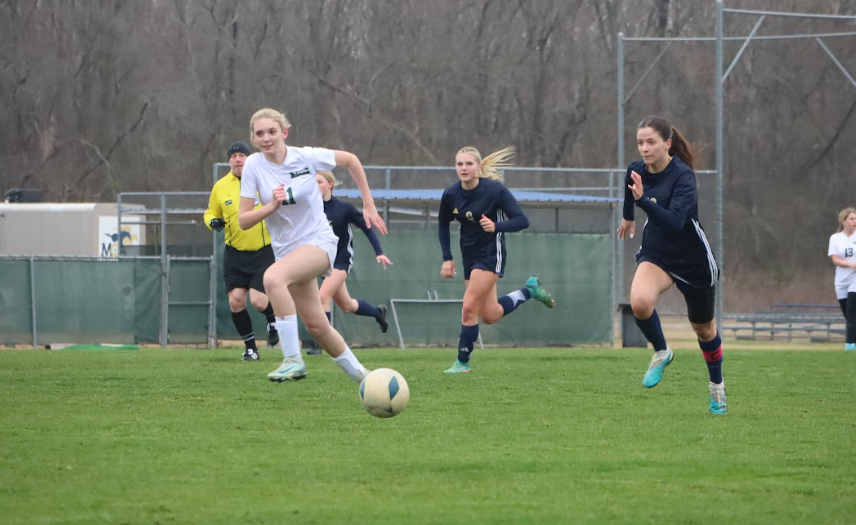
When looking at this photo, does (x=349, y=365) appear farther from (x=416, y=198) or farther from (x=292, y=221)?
(x=416, y=198)

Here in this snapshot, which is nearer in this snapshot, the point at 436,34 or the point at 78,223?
the point at 78,223

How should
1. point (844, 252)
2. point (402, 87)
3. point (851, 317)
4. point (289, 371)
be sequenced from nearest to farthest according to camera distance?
point (289, 371), point (851, 317), point (844, 252), point (402, 87)

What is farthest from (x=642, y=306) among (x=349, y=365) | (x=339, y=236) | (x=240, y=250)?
(x=240, y=250)

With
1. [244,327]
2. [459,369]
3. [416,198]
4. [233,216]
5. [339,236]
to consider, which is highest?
[416,198]

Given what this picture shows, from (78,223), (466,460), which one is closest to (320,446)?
(466,460)

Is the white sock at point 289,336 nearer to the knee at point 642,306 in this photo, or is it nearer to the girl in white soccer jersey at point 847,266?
the knee at point 642,306

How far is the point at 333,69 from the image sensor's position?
1506 inches

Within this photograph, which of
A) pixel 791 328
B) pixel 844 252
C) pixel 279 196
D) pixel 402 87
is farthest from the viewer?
pixel 402 87

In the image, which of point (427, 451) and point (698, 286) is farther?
point (698, 286)

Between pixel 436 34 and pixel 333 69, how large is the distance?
11.2 ft

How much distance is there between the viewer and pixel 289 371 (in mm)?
7992

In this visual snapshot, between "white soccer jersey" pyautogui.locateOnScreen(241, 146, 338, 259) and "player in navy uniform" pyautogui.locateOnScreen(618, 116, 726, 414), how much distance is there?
2053 millimetres

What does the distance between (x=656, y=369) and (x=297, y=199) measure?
9.04 feet

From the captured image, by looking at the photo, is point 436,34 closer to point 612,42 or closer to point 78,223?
point 612,42
